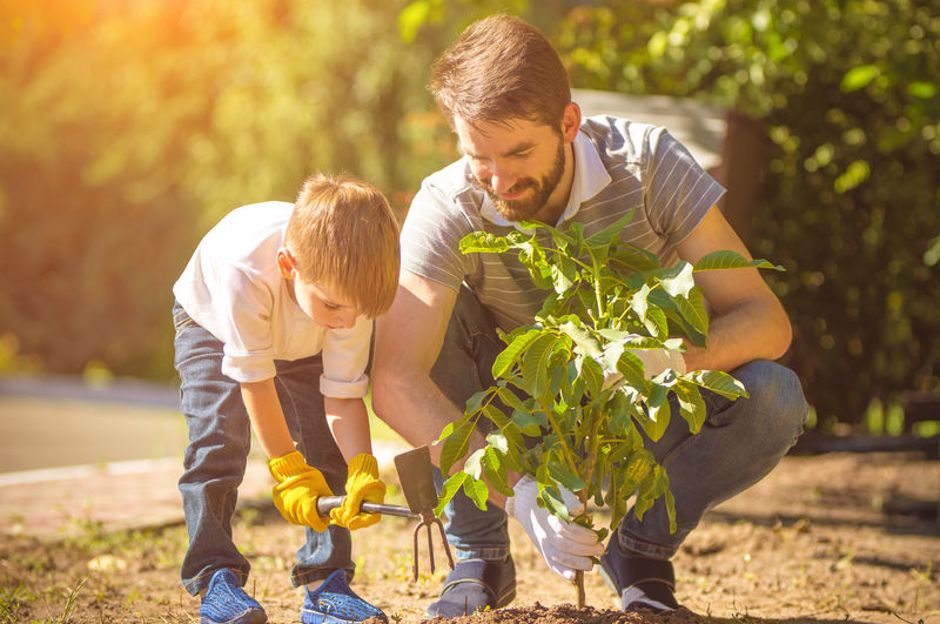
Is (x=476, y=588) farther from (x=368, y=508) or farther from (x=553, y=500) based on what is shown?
(x=553, y=500)

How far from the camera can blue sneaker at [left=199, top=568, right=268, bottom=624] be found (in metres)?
2.56

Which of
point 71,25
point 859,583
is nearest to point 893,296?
point 859,583

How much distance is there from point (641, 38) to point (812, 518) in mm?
2818

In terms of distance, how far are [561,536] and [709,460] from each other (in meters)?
0.54

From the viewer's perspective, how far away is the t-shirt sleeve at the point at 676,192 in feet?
9.56

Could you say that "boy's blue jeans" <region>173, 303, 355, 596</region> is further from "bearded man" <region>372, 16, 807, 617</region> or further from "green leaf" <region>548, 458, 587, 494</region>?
"green leaf" <region>548, 458, 587, 494</region>

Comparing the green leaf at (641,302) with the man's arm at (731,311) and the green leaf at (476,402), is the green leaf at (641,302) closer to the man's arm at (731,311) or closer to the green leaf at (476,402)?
the green leaf at (476,402)

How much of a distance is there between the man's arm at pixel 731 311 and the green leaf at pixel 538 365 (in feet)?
1.78

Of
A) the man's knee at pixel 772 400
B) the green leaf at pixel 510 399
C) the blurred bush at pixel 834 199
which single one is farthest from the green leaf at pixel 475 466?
the blurred bush at pixel 834 199

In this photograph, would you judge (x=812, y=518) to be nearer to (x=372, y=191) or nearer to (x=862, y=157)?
(x=862, y=157)

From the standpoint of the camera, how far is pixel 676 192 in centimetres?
293

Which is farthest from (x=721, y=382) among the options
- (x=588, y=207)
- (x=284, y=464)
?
(x=284, y=464)

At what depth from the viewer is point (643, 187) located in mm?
2926

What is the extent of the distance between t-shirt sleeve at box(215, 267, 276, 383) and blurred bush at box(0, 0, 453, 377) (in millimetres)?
7744
